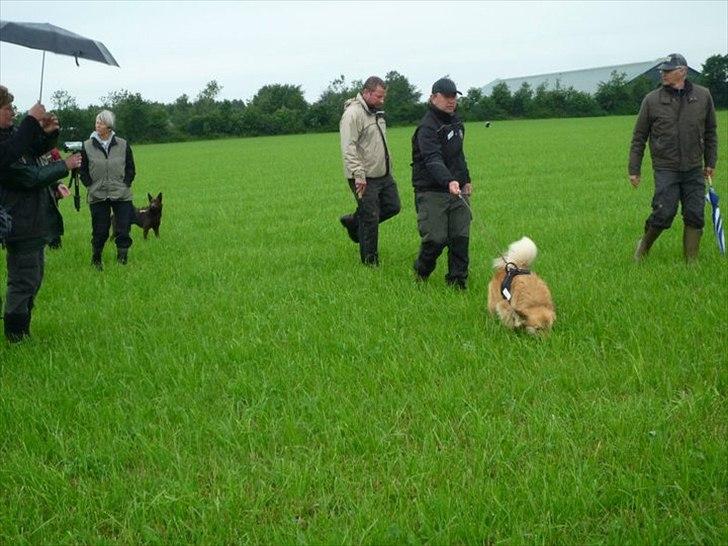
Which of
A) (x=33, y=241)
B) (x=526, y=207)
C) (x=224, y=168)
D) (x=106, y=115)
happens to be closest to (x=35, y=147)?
(x=33, y=241)

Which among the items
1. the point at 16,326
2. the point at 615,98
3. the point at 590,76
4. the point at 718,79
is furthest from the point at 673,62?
the point at 590,76

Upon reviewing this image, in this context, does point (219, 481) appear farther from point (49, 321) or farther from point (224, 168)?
point (224, 168)

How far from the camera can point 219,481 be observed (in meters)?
3.59

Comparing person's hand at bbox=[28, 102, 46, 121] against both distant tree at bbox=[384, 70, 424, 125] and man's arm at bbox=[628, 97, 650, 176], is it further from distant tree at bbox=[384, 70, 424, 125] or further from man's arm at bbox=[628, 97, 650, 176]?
distant tree at bbox=[384, 70, 424, 125]

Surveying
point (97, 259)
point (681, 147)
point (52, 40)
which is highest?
point (52, 40)

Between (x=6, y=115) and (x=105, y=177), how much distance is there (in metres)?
4.08

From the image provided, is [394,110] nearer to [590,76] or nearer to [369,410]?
[590,76]

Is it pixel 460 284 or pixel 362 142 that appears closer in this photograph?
pixel 460 284

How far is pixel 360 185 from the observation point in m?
8.30

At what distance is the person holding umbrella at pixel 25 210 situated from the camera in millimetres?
5668

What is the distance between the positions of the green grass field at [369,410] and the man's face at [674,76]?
1.89 meters

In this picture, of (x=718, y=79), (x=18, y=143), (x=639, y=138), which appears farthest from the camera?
(x=718, y=79)

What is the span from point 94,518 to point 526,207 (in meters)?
11.4

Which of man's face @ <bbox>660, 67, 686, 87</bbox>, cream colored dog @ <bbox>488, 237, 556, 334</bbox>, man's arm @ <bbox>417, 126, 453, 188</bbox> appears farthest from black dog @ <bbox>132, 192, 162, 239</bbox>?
man's face @ <bbox>660, 67, 686, 87</bbox>
